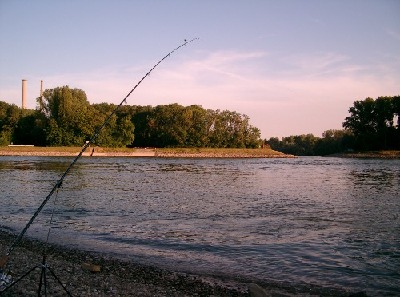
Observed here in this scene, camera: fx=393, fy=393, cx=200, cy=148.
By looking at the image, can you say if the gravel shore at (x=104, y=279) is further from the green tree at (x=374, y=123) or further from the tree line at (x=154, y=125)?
the green tree at (x=374, y=123)

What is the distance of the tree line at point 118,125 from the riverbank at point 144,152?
494 centimetres

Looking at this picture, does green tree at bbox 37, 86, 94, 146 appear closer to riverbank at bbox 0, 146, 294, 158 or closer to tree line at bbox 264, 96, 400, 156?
riverbank at bbox 0, 146, 294, 158

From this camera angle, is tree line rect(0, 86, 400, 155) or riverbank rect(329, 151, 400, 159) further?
riverbank rect(329, 151, 400, 159)

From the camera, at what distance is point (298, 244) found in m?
13.8

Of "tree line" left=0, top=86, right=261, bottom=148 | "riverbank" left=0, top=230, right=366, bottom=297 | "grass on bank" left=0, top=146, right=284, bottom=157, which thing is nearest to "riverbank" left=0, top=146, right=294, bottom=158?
"grass on bank" left=0, top=146, right=284, bottom=157

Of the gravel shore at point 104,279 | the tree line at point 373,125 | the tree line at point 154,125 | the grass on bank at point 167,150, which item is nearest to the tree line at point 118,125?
the tree line at point 154,125

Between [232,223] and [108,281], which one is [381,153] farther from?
[108,281]

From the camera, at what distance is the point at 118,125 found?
393 feet

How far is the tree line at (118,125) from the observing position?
109 meters

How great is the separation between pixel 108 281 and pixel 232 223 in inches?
359

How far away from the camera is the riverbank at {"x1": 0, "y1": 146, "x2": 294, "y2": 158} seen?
3895 inches

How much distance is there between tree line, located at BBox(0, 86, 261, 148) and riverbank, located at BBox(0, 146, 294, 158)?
494 cm

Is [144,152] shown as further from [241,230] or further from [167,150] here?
[241,230]

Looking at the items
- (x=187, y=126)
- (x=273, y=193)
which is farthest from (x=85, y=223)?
(x=187, y=126)
